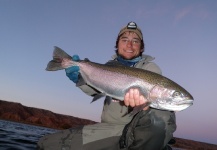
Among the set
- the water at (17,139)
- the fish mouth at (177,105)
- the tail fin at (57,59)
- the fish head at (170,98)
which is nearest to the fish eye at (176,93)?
the fish head at (170,98)

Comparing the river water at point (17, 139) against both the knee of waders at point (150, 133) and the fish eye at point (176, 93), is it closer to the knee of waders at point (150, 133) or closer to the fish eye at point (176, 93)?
the knee of waders at point (150, 133)

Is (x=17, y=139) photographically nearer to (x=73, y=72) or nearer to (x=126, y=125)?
(x=73, y=72)

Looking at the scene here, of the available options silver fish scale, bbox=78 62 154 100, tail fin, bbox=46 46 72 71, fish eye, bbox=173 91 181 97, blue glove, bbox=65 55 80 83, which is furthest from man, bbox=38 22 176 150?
fish eye, bbox=173 91 181 97

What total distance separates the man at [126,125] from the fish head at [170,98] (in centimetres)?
21

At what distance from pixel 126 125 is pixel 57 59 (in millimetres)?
2635

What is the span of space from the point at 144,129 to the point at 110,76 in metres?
1.45

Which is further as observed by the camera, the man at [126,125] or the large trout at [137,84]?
the man at [126,125]

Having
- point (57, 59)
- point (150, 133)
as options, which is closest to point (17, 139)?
point (57, 59)

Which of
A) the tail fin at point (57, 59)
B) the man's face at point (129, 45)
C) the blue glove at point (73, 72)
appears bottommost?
the blue glove at point (73, 72)

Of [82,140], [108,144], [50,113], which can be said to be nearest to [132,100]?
[108,144]

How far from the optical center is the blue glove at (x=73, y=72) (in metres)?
6.57

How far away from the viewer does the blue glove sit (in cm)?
657

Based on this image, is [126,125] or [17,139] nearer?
[126,125]

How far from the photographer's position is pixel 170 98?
502cm
